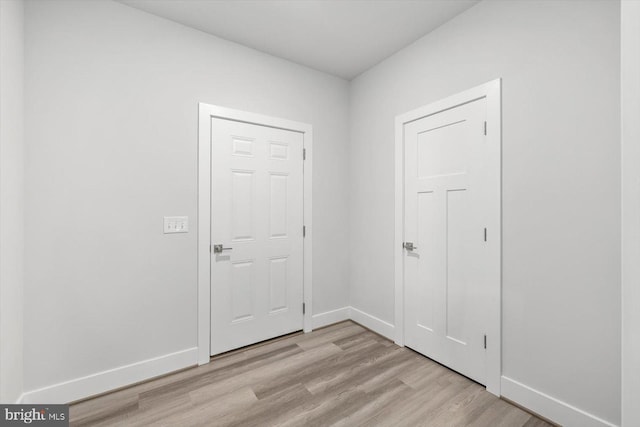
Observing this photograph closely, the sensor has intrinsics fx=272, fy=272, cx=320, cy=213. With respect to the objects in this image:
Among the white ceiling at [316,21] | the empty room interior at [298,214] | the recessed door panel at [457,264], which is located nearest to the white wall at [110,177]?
the empty room interior at [298,214]

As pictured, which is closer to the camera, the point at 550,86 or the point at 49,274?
the point at 550,86

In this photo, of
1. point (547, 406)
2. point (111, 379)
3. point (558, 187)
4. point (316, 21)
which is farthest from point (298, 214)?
point (547, 406)

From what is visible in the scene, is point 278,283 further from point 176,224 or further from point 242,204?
point 176,224

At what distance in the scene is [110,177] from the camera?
196 centimetres

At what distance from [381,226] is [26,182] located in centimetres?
277

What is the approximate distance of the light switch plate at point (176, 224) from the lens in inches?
85.1

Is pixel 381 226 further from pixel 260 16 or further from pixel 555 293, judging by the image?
pixel 260 16

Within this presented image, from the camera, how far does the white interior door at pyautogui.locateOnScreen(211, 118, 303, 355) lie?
2406mm

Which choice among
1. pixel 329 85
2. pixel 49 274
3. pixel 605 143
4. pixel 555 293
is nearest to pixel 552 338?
pixel 555 293

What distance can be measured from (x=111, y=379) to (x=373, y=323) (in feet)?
7.47

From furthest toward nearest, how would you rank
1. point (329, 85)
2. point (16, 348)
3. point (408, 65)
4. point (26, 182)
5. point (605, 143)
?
point (329, 85), point (408, 65), point (26, 182), point (16, 348), point (605, 143)

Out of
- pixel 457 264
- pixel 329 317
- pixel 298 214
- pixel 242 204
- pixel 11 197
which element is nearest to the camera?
pixel 11 197

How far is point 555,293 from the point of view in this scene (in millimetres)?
1623

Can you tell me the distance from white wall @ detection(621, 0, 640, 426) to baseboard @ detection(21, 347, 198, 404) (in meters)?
2.55
